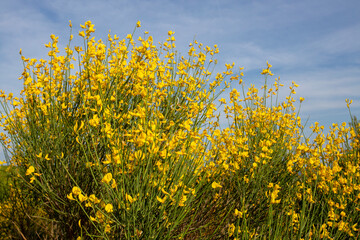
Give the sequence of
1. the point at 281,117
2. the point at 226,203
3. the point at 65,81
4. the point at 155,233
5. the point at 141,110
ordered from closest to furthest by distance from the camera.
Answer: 1. the point at 141,110
2. the point at 155,233
3. the point at 65,81
4. the point at 226,203
5. the point at 281,117

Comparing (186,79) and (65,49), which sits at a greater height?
(65,49)

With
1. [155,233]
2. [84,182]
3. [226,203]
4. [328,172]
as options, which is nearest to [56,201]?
[84,182]

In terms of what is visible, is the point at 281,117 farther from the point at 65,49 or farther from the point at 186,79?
the point at 65,49

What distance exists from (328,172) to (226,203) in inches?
38.8

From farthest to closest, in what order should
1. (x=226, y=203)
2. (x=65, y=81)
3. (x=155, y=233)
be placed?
(x=226, y=203) → (x=65, y=81) → (x=155, y=233)

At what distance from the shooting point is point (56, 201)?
7.41 feet

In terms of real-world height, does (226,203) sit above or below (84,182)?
below

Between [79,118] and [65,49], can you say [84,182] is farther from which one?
[65,49]

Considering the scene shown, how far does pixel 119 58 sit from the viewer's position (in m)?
2.55

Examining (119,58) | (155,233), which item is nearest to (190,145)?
(155,233)

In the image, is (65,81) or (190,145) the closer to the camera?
(190,145)

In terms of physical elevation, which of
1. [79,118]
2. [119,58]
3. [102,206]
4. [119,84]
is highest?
[119,58]

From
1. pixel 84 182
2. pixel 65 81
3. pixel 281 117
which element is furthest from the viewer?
pixel 281 117

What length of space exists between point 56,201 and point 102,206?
0.69 meters
